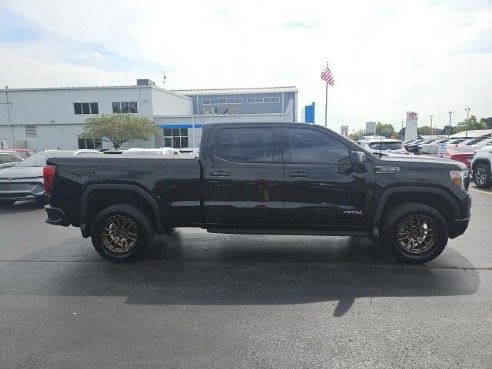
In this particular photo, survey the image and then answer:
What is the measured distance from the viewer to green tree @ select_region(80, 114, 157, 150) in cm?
3502

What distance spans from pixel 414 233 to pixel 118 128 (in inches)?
1305

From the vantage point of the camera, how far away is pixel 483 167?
502 inches

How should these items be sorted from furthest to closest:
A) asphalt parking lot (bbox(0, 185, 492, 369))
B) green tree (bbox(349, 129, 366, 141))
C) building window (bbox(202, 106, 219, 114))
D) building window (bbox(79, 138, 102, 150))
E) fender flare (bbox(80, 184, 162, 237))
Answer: building window (bbox(202, 106, 219, 114)) < green tree (bbox(349, 129, 366, 141)) < building window (bbox(79, 138, 102, 150)) < fender flare (bbox(80, 184, 162, 237)) < asphalt parking lot (bbox(0, 185, 492, 369))

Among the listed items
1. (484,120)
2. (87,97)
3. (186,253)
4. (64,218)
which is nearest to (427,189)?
(186,253)

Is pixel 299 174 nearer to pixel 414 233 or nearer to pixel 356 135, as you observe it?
pixel 414 233

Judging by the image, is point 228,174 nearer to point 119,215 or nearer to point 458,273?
point 119,215

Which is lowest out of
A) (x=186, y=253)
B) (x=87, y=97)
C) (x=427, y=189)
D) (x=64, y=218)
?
(x=186, y=253)

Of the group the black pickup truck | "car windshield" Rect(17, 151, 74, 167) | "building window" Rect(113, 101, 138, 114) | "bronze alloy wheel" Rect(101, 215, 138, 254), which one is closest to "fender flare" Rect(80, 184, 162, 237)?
the black pickup truck

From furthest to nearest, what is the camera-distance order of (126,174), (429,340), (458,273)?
(126,174) → (458,273) → (429,340)

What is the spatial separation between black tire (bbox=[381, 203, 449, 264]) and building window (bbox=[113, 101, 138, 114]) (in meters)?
38.5

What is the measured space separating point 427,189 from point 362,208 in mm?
854

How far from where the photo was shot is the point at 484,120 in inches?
3644

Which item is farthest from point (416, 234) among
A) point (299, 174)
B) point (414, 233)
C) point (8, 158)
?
point (8, 158)

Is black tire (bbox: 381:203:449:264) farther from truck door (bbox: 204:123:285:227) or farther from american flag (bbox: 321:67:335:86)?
american flag (bbox: 321:67:335:86)
